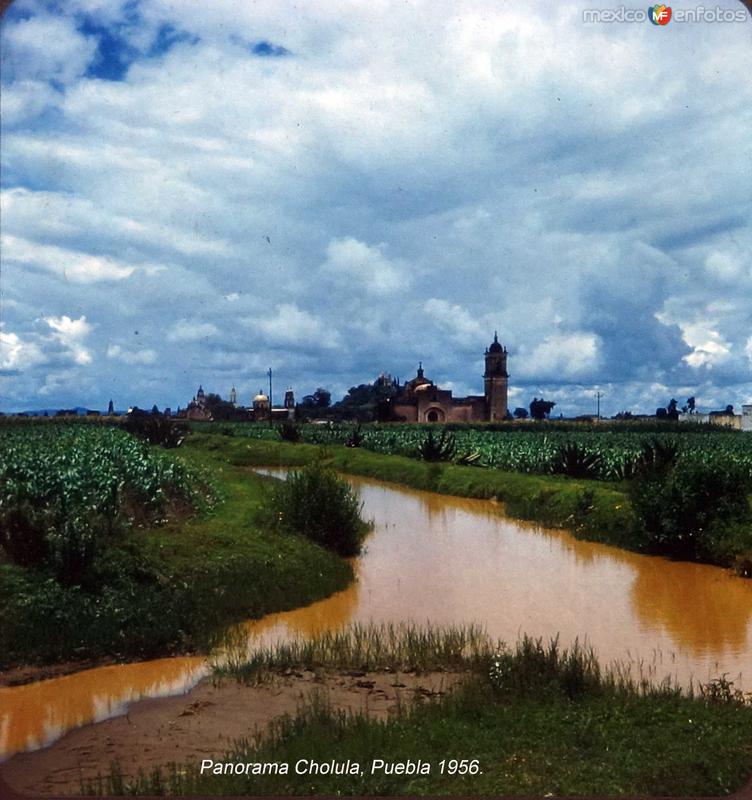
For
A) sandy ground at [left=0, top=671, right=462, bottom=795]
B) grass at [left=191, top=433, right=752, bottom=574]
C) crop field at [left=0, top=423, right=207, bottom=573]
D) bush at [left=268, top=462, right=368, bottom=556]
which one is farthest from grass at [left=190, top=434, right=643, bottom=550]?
sandy ground at [left=0, top=671, right=462, bottom=795]

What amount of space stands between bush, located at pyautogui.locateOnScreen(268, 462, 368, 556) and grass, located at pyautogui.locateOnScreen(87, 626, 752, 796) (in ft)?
23.6

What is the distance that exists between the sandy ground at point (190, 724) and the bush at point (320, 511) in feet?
21.8

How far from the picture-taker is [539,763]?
5555 millimetres

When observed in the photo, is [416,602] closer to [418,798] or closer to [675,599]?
[675,599]

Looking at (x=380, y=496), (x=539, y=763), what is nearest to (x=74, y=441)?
(x=380, y=496)

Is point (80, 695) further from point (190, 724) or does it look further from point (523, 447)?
point (523, 447)

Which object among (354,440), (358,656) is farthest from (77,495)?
(354,440)

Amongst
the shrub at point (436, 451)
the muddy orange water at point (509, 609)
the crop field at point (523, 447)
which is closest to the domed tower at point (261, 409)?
the crop field at point (523, 447)

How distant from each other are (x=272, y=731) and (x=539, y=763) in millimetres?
1854

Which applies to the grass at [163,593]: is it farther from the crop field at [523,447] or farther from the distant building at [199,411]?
the distant building at [199,411]

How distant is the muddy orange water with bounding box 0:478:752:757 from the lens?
326 inches

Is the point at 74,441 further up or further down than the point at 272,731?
further up

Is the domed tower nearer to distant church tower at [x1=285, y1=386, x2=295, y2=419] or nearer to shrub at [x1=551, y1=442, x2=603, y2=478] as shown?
distant church tower at [x1=285, y1=386, x2=295, y2=419]

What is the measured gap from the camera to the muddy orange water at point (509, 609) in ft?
27.2
